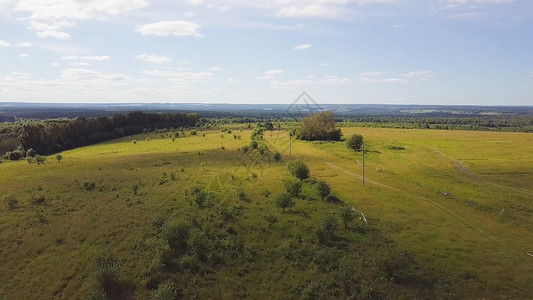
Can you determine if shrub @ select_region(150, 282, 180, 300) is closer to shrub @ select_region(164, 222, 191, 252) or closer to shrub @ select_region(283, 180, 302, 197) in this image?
shrub @ select_region(164, 222, 191, 252)

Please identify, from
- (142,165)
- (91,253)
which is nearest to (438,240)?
(91,253)

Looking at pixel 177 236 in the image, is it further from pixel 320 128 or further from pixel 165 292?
pixel 320 128

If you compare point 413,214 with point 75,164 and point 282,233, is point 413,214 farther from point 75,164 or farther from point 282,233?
point 75,164

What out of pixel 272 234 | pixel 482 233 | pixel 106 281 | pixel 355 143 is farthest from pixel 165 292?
pixel 355 143

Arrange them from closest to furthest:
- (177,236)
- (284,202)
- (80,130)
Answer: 1. (177,236)
2. (284,202)
3. (80,130)

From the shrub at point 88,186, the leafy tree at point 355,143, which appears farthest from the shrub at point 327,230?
the leafy tree at point 355,143

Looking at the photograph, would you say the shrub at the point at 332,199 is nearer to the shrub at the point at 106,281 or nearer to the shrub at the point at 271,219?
the shrub at the point at 271,219
